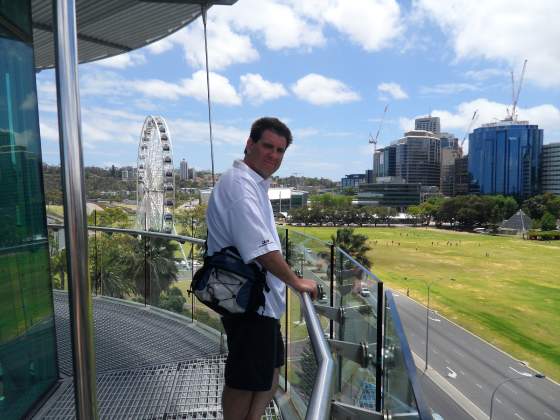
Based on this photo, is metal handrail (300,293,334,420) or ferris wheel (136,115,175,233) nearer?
metal handrail (300,293,334,420)

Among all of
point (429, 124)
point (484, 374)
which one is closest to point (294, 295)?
point (484, 374)

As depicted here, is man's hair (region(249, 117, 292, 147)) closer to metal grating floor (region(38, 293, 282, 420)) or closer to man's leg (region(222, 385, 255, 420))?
man's leg (region(222, 385, 255, 420))

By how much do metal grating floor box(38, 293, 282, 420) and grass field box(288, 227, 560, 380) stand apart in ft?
87.3

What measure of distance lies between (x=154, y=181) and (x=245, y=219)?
72.1 ft

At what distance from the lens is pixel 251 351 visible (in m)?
1.44

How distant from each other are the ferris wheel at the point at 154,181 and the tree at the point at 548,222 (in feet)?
212

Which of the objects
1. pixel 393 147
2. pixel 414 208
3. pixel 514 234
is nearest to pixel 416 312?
pixel 514 234

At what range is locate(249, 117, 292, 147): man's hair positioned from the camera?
1516 mm

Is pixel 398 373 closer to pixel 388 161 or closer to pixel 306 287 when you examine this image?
pixel 306 287

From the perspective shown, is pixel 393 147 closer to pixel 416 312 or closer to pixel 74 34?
pixel 416 312

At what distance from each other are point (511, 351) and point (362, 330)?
28851 millimetres

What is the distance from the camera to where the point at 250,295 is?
1329 mm

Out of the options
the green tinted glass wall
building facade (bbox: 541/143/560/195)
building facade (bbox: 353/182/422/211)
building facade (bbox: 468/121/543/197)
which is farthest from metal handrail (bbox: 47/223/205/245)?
building facade (bbox: 468/121/543/197)

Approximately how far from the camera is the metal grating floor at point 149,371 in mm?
2205
